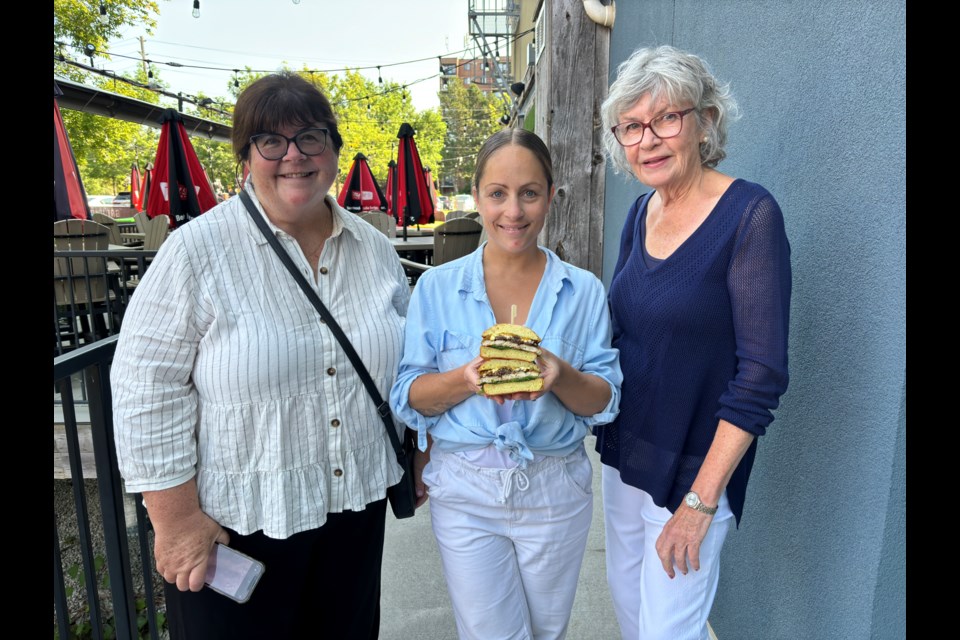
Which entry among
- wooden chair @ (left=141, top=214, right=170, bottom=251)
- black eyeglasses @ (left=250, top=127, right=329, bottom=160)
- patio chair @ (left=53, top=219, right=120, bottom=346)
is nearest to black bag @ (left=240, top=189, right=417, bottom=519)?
black eyeglasses @ (left=250, top=127, right=329, bottom=160)

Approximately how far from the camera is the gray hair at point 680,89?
176cm

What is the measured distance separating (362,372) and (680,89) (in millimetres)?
1318

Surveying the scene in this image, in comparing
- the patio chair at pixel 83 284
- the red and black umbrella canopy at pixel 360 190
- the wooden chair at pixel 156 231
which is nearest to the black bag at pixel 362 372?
the patio chair at pixel 83 284

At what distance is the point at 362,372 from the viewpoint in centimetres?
195

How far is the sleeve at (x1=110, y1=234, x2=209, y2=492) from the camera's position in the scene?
170 centimetres

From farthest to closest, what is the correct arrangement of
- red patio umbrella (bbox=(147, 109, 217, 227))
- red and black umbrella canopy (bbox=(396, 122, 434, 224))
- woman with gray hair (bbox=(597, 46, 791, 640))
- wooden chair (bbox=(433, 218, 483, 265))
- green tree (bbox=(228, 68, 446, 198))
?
1. green tree (bbox=(228, 68, 446, 198))
2. red and black umbrella canopy (bbox=(396, 122, 434, 224))
3. wooden chair (bbox=(433, 218, 483, 265))
4. red patio umbrella (bbox=(147, 109, 217, 227))
5. woman with gray hair (bbox=(597, 46, 791, 640))

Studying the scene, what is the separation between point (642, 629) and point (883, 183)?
1560 millimetres

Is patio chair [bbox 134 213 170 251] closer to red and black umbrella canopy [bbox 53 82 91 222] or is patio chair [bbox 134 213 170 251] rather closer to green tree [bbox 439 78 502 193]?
red and black umbrella canopy [bbox 53 82 91 222]

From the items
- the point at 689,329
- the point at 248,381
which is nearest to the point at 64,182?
the point at 248,381

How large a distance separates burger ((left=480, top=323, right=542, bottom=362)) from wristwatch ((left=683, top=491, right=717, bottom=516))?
63 cm

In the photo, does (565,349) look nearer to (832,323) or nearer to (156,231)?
(832,323)

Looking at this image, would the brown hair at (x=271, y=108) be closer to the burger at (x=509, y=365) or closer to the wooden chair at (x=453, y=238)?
the burger at (x=509, y=365)
